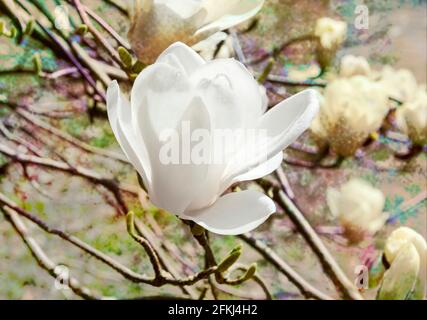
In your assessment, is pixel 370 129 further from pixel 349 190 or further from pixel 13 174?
pixel 13 174

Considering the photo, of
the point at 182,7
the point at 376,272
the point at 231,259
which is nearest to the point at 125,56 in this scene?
the point at 182,7

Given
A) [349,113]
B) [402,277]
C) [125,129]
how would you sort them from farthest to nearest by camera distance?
1. [349,113]
2. [402,277]
3. [125,129]

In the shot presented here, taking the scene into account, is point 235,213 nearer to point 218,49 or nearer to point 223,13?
point 223,13

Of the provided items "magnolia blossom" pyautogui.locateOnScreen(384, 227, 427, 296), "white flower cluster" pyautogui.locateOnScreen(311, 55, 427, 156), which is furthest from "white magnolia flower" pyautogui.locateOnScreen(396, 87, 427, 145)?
"magnolia blossom" pyautogui.locateOnScreen(384, 227, 427, 296)

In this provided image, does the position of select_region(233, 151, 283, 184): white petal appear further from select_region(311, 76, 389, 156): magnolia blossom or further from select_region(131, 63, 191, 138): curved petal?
select_region(311, 76, 389, 156): magnolia blossom

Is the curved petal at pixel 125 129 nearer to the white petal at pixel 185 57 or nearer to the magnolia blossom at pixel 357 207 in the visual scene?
the white petal at pixel 185 57

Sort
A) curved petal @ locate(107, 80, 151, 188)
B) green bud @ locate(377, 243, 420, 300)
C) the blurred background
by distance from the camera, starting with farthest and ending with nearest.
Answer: the blurred background → green bud @ locate(377, 243, 420, 300) → curved petal @ locate(107, 80, 151, 188)
